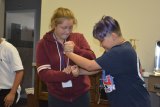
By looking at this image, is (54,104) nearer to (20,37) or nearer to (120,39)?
(120,39)

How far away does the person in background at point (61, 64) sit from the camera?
6.24 feet

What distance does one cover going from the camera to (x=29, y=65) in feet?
20.4

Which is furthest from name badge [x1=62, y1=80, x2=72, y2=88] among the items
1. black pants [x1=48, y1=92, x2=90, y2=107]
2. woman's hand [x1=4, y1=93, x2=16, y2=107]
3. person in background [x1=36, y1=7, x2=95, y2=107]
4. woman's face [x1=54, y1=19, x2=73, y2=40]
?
woman's hand [x1=4, y1=93, x2=16, y2=107]

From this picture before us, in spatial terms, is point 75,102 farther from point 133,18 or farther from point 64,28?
point 133,18

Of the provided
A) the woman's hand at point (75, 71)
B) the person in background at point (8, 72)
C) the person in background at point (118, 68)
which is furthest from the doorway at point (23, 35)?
the person in background at point (118, 68)

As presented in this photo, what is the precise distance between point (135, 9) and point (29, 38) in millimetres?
3499

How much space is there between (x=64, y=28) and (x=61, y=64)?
0.27 m

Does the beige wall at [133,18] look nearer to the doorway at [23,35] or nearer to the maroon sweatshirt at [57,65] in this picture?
the maroon sweatshirt at [57,65]

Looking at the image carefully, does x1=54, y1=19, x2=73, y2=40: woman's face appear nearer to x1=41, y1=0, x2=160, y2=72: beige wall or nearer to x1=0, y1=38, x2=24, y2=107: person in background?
x1=0, y1=38, x2=24, y2=107: person in background

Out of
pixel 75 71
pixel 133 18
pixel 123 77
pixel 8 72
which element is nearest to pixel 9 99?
pixel 8 72

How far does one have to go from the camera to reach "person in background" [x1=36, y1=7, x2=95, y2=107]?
1903 millimetres

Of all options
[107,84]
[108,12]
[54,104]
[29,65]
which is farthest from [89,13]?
[29,65]

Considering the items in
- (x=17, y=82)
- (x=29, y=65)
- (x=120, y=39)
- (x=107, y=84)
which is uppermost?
(x=120, y=39)

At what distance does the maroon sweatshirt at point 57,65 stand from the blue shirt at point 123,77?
1.26ft
